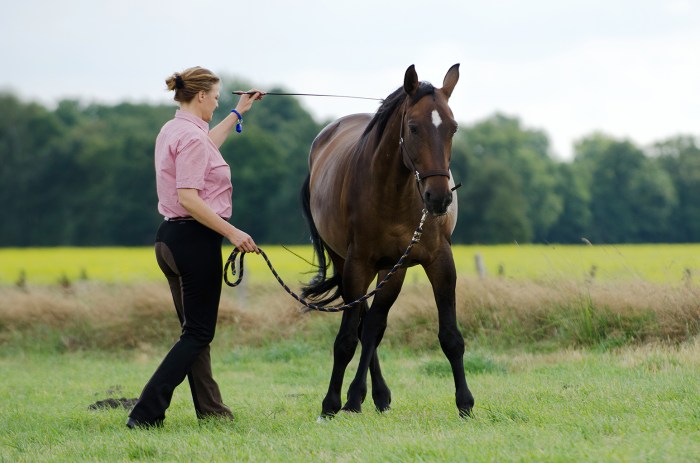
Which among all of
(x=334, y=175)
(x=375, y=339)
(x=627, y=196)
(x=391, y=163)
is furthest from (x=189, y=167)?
(x=627, y=196)

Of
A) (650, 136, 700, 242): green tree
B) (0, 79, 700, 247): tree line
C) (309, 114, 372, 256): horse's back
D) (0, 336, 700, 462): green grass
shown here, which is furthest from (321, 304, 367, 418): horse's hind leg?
(650, 136, 700, 242): green tree

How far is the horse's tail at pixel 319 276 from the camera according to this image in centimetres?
816

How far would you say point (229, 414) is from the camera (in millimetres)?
6414

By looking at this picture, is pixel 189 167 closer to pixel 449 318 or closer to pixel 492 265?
pixel 449 318

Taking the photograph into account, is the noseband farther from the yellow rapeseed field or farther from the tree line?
the tree line

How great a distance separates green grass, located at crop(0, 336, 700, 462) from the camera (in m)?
4.70

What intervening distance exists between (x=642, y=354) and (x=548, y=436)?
4296 mm

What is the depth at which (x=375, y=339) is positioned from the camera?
7.18m

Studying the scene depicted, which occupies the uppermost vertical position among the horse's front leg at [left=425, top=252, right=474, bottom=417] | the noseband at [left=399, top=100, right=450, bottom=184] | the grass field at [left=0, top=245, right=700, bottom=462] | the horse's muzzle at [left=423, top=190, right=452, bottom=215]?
the noseband at [left=399, top=100, right=450, bottom=184]

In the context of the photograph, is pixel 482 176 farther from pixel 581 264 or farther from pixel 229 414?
pixel 229 414

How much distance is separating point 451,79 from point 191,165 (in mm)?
1785

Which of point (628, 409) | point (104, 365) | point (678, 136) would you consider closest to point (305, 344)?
point (104, 365)

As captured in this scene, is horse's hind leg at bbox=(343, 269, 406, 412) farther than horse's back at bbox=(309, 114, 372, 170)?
No

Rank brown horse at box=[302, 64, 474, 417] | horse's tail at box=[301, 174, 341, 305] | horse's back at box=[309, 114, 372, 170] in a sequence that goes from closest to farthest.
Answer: brown horse at box=[302, 64, 474, 417] < horse's tail at box=[301, 174, 341, 305] < horse's back at box=[309, 114, 372, 170]
